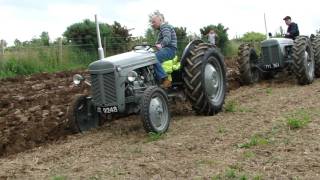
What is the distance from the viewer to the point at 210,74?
9633mm

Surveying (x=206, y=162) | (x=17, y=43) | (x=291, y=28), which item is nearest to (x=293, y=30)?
(x=291, y=28)

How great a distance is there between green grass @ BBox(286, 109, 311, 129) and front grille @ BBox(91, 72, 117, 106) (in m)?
2.33

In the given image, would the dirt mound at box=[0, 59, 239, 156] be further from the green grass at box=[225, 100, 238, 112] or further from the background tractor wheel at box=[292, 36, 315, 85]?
the background tractor wheel at box=[292, 36, 315, 85]

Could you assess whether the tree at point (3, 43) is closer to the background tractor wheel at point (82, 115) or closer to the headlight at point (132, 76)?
the background tractor wheel at point (82, 115)

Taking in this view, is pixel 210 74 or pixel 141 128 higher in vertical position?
pixel 210 74

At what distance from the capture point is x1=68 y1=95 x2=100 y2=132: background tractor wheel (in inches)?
337

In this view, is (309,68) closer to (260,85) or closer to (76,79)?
(260,85)

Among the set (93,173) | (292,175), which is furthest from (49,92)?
(292,175)

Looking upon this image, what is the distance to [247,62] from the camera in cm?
1362

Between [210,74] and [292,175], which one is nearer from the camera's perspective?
[292,175]

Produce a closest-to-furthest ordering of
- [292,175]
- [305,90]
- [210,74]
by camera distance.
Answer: [292,175] < [210,74] < [305,90]

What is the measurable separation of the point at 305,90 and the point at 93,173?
282 inches

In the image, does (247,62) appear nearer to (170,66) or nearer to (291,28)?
(291,28)

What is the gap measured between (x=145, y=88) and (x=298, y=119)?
7.04 feet
